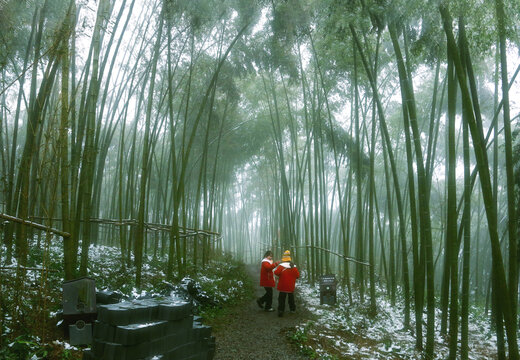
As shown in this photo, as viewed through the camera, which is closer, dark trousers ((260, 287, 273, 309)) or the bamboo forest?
the bamboo forest

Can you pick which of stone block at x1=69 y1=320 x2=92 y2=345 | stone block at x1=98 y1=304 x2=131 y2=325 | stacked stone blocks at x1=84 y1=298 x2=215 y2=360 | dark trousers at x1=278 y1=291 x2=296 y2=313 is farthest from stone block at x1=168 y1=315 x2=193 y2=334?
dark trousers at x1=278 y1=291 x2=296 y2=313

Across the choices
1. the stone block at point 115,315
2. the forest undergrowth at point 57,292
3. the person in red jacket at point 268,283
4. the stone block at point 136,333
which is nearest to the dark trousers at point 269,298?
the person in red jacket at point 268,283

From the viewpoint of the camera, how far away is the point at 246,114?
386 inches

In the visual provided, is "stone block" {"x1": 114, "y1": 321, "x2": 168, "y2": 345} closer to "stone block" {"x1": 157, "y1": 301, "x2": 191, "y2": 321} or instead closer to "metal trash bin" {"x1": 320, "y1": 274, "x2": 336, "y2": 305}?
"stone block" {"x1": 157, "y1": 301, "x2": 191, "y2": 321}

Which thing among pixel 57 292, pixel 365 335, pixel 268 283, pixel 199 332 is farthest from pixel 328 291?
pixel 57 292

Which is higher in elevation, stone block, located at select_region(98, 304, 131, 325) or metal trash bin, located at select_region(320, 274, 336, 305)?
stone block, located at select_region(98, 304, 131, 325)

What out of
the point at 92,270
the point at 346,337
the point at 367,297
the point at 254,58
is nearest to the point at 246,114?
the point at 254,58

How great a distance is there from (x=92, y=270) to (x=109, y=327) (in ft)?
9.57

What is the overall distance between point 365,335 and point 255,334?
4.28ft

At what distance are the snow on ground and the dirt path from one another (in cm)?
19

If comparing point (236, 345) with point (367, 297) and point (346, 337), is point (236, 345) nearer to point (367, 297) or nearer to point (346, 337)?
point (346, 337)

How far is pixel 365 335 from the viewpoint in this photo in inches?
178

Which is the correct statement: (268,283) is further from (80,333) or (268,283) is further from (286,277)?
(80,333)

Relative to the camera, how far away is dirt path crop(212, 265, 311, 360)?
356 cm
